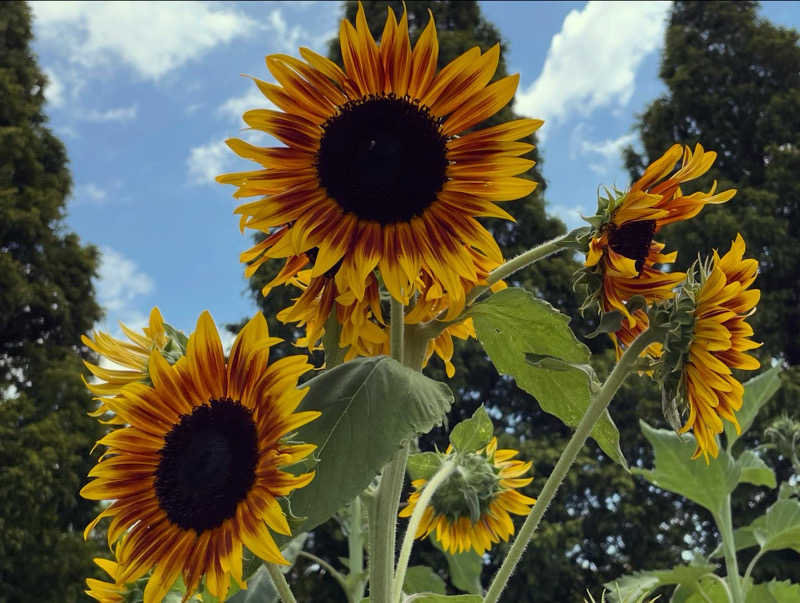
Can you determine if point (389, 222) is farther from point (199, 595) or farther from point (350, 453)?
point (199, 595)

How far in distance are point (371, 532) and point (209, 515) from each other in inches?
5.9

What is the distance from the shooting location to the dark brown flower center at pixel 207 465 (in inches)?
20.5

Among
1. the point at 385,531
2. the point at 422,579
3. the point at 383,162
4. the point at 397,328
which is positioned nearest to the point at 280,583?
the point at 385,531

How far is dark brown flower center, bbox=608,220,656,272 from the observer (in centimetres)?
63

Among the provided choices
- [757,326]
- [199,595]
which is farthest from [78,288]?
[199,595]

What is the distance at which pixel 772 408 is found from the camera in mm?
6270

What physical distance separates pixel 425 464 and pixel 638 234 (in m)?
0.49

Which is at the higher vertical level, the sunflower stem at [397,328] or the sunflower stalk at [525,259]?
the sunflower stalk at [525,259]

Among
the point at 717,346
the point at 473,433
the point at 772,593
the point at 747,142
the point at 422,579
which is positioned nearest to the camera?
the point at 717,346

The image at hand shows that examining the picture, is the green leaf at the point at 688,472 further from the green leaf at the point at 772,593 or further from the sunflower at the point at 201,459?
the sunflower at the point at 201,459

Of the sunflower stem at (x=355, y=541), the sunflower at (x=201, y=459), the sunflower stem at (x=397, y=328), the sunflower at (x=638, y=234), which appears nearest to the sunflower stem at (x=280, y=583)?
the sunflower at (x=201, y=459)

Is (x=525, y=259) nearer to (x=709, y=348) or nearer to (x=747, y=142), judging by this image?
(x=709, y=348)

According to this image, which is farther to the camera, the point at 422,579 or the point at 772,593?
the point at 422,579

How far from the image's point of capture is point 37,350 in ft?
21.1
